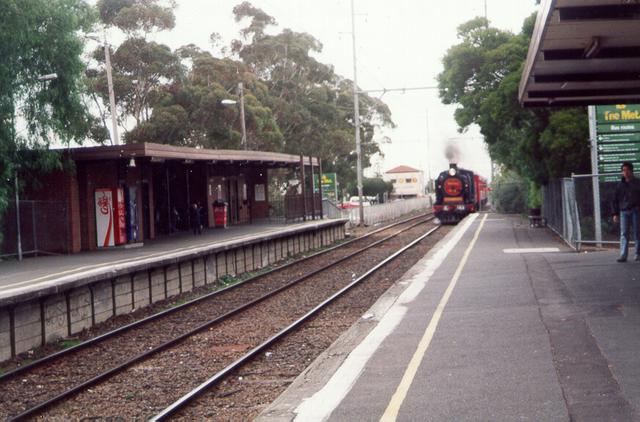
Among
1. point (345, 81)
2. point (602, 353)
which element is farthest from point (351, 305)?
point (345, 81)

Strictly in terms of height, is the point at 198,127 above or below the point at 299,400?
above

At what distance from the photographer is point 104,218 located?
26.2 m

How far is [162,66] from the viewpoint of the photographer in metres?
42.2

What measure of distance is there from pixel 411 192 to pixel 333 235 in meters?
89.2

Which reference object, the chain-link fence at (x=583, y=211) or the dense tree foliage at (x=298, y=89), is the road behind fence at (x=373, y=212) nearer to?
the dense tree foliage at (x=298, y=89)

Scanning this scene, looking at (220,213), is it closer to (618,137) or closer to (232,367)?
(618,137)

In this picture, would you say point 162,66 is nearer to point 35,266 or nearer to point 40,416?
point 35,266

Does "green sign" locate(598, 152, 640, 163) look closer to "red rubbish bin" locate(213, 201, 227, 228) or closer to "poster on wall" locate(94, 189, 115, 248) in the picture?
"poster on wall" locate(94, 189, 115, 248)

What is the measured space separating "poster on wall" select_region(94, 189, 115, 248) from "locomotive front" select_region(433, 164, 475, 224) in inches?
Result: 946

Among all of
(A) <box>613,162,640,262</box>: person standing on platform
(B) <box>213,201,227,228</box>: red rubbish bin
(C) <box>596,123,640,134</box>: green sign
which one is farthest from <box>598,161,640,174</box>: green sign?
(B) <box>213,201,227,228</box>: red rubbish bin

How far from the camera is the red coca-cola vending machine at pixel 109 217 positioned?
85.7 ft

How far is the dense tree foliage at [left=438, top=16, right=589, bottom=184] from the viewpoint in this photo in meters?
26.2

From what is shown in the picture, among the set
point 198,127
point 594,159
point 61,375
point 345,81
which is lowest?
point 61,375

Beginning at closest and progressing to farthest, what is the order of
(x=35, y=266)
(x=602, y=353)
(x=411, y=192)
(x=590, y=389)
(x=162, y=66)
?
(x=590, y=389), (x=602, y=353), (x=35, y=266), (x=162, y=66), (x=411, y=192)
